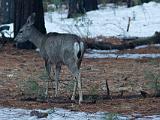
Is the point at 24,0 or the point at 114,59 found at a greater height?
the point at 24,0

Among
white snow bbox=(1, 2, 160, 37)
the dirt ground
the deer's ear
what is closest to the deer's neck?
the deer's ear

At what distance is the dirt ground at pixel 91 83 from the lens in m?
8.80

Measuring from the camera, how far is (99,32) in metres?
23.3

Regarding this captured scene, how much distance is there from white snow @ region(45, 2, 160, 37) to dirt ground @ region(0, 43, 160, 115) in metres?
4.46

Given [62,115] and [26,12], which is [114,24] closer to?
[26,12]

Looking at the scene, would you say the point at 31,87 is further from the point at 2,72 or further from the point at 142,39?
the point at 142,39

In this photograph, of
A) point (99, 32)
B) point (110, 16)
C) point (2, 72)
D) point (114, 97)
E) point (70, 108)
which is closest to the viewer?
point (70, 108)

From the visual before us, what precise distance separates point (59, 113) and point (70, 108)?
1.83 feet

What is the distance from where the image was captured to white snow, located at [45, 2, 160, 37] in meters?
22.4

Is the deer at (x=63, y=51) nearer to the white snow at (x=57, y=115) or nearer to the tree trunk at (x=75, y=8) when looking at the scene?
the white snow at (x=57, y=115)

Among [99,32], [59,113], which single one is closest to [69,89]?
[59,113]

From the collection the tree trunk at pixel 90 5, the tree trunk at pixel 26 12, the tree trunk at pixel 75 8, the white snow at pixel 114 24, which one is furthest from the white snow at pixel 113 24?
the tree trunk at pixel 90 5

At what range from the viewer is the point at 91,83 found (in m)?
11.5

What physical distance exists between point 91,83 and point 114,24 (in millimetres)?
13662
